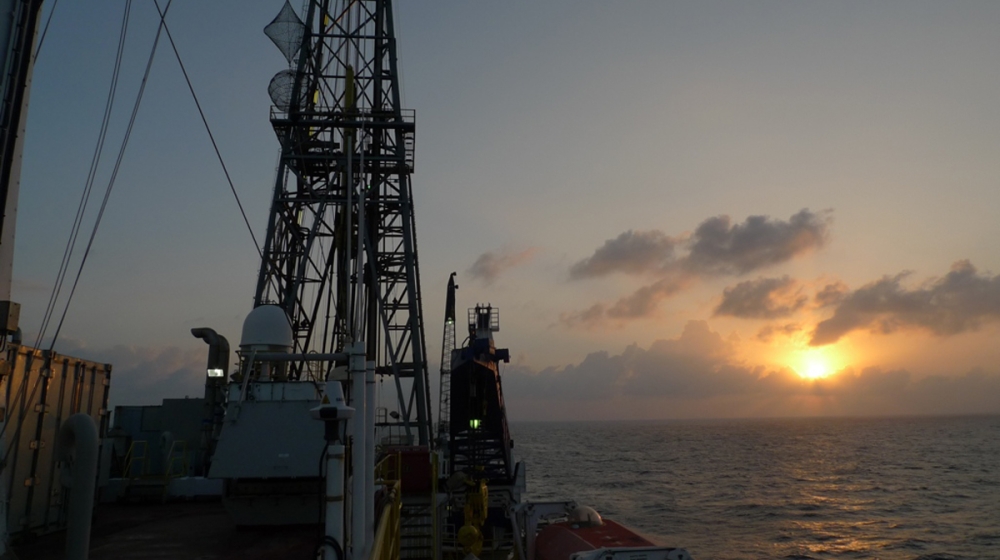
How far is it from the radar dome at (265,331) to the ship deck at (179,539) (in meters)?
4.39

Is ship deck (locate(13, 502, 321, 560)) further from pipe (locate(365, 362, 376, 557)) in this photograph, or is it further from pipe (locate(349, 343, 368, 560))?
pipe (locate(349, 343, 368, 560))

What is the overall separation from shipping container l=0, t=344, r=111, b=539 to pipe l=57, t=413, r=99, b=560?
5099 millimetres

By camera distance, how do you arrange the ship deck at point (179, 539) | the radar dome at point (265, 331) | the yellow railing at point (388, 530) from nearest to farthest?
the yellow railing at point (388, 530) < the ship deck at point (179, 539) < the radar dome at point (265, 331)

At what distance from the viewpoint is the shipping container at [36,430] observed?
1210cm

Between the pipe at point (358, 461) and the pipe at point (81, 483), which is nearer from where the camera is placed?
the pipe at point (81, 483)

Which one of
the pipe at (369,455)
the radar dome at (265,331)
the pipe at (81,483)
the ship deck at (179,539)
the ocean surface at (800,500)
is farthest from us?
the ocean surface at (800,500)

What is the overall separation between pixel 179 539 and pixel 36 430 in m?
3.62

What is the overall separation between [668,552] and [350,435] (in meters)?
8.05

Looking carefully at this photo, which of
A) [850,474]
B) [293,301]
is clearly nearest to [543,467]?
[850,474]

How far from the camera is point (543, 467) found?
310 ft

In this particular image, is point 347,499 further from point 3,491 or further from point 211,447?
point 211,447

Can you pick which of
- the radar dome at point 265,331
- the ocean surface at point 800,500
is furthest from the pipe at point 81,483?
the ocean surface at point 800,500

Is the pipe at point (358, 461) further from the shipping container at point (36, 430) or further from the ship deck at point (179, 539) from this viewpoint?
the shipping container at point (36, 430)

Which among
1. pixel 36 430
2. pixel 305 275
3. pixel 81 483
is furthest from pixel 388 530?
pixel 305 275
